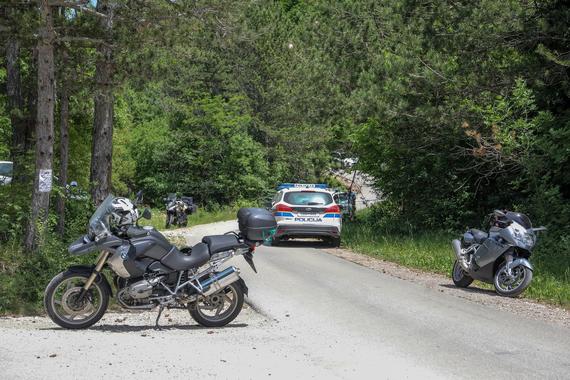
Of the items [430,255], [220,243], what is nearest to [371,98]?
[430,255]

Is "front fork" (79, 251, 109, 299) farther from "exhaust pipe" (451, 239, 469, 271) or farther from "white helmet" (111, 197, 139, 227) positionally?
"exhaust pipe" (451, 239, 469, 271)

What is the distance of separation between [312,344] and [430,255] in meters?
9.87

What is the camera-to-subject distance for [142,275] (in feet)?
29.3

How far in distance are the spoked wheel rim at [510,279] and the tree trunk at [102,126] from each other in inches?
303

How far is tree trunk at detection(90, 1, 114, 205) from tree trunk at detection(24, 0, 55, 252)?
2.56 meters

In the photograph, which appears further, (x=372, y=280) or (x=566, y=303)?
(x=372, y=280)

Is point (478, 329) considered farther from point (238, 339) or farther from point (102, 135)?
point (102, 135)

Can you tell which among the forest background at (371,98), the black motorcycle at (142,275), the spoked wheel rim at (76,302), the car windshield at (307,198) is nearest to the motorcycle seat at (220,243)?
the black motorcycle at (142,275)

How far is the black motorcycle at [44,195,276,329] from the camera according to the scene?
8.75 meters

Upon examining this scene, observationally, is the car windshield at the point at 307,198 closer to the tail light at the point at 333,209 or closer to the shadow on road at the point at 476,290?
the tail light at the point at 333,209

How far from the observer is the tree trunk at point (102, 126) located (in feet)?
49.1

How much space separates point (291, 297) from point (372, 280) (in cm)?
287

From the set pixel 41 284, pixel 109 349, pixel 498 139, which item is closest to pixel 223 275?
pixel 109 349

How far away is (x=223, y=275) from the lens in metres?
9.08
